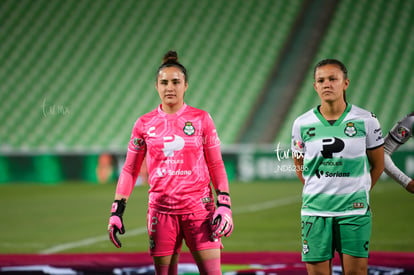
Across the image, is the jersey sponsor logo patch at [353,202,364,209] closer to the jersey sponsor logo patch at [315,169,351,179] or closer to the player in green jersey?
the player in green jersey

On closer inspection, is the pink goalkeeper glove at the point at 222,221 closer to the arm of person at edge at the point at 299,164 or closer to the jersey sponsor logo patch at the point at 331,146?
the arm of person at edge at the point at 299,164

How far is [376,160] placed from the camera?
3.29m

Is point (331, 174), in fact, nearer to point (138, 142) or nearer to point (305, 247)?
point (305, 247)

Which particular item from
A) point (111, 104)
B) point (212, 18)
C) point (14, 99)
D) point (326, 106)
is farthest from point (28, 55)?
point (326, 106)

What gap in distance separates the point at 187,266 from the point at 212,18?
1776cm

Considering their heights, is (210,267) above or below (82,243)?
above

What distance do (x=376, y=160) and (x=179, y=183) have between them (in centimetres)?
109

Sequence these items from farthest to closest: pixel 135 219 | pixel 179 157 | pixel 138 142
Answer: pixel 135 219
pixel 138 142
pixel 179 157

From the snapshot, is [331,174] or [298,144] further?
[298,144]

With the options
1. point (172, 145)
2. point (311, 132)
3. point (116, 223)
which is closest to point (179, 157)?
point (172, 145)

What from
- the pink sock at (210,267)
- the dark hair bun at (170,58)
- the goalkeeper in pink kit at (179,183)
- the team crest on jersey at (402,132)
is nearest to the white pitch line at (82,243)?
the goalkeeper in pink kit at (179,183)

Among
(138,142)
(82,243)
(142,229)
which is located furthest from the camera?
(142,229)

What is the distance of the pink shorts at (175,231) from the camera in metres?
3.30

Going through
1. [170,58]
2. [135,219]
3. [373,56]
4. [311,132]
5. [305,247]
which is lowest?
[135,219]
